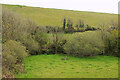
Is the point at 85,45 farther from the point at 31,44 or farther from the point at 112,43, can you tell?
the point at 31,44

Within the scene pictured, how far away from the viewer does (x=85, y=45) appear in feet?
112

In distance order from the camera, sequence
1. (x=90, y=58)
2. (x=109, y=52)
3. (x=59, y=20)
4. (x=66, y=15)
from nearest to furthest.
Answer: (x=90, y=58)
(x=109, y=52)
(x=59, y=20)
(x=66, y=15)

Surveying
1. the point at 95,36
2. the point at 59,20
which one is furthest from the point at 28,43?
the point at 59,20

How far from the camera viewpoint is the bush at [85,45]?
33.9 metres

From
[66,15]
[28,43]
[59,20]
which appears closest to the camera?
[28,43]

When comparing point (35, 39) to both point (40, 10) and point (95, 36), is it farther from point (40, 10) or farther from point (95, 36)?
point (40, 10)

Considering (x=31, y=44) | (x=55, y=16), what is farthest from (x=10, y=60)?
(x=55, y=16)

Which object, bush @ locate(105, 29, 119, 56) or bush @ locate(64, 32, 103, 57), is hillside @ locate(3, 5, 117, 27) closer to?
bush @ locate(105, 29, 119, 56)

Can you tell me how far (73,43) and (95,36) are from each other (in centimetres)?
562

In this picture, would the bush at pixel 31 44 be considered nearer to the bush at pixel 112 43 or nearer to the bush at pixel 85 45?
the bush at pixel 85 45

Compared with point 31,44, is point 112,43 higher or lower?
higher

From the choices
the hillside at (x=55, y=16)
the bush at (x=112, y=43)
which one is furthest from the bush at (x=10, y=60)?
the hillside at (x=55, y=16)

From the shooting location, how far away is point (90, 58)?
111 feet

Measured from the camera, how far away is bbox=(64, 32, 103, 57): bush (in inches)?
1335
